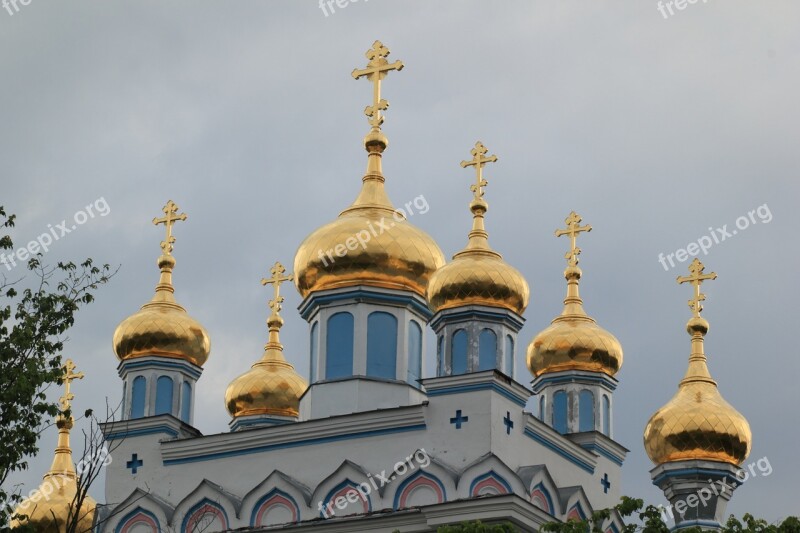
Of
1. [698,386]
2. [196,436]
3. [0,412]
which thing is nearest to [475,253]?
[196,436]

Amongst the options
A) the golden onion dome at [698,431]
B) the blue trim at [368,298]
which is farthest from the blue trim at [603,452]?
the blue trim at [368,298]

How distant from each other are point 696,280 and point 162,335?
7.92m

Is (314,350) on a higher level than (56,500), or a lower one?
higher

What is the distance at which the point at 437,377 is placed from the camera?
18.8 meters

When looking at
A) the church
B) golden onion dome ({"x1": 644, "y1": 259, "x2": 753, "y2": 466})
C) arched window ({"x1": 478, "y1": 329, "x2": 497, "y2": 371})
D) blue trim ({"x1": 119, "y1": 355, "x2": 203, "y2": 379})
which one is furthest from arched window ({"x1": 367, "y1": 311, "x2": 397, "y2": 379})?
golden onion dome ({"x1": 644, "y1": 259, "x2": 753, "y2": 466})

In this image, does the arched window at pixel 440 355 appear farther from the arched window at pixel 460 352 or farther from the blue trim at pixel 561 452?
the blue trim at pixel 561 452

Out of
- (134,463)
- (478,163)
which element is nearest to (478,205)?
(478,163)

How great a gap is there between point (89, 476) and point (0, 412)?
4.79ft

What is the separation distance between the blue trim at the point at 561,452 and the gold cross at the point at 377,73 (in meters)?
4.79

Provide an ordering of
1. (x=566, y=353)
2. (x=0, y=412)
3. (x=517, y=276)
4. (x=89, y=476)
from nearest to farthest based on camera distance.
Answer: (x=89, y=476) → (x=0, y=412) → (x=517, y=276) → (x=566, y=353)

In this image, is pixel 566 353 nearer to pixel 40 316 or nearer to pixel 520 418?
pixel 520 418

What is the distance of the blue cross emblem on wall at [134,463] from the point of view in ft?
65.8

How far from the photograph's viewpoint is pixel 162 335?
2111 centimetres

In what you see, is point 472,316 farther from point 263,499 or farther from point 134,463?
point 134,463
